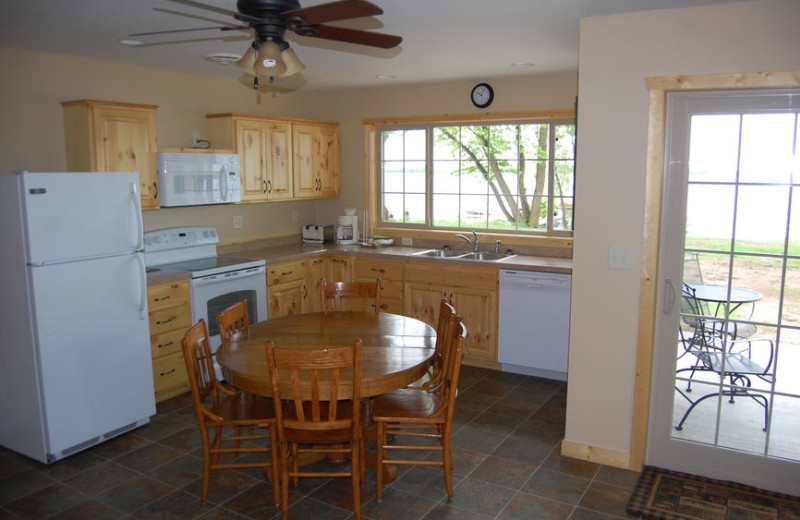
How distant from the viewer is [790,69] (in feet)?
9.23

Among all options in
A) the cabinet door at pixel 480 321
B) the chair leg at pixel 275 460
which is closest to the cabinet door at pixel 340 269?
the cabinet door at pixel 480 321

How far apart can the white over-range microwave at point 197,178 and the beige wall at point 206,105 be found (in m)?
0.30

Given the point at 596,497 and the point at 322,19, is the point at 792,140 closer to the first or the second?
the point at 596,497

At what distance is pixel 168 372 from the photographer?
169 inches

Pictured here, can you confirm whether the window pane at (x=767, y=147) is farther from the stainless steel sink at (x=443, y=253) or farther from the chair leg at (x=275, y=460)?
the stainless steel sink at (x=443, y=253)

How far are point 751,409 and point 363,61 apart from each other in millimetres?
3305

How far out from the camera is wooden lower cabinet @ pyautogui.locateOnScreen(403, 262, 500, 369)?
4.88 m

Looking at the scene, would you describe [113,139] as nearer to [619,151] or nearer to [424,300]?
[424,300]

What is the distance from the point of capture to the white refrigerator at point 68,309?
3.27m

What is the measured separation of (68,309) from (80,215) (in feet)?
1.74

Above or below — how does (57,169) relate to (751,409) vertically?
above

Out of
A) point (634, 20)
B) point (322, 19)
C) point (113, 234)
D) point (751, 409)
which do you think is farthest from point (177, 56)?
point (751, 409)

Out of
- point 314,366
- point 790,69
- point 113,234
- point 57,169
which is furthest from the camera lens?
point 57,169

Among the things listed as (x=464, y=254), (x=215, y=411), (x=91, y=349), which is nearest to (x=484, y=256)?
(x=464, y=254)
